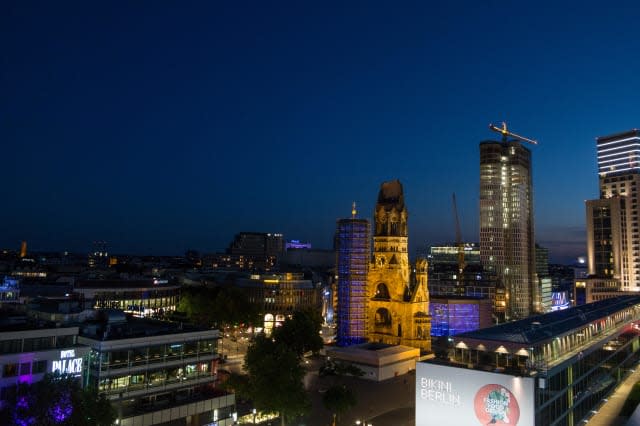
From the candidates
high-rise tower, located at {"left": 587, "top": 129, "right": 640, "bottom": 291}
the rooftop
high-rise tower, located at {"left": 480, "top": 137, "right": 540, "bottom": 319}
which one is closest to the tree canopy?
the rooftop

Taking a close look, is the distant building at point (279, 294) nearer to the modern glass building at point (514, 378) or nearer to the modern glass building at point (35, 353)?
the modern glass building at point (35, 353)

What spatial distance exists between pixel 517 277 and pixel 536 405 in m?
143

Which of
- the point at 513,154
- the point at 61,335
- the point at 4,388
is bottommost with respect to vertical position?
the point at 4,388

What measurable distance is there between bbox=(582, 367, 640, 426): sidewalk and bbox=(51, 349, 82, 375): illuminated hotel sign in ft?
156

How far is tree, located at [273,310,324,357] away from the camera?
78.6 m

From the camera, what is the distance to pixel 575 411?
156 ft

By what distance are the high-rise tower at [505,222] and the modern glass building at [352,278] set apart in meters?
84.0

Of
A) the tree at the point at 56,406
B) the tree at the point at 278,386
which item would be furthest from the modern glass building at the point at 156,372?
the tree at the point at 56,406

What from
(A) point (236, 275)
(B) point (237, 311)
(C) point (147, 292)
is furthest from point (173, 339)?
(A) point (236, 275)

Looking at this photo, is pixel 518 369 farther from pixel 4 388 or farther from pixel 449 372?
pixel 4 388

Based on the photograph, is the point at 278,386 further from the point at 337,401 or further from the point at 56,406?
the point at 56,406

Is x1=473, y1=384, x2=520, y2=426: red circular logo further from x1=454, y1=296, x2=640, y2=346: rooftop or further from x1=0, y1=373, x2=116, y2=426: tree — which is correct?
x1=0, y1=373, x2=116, y2=426: tree

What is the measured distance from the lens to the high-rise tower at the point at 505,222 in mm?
171250

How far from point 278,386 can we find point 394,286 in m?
54.6
